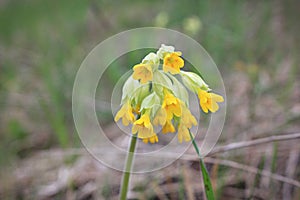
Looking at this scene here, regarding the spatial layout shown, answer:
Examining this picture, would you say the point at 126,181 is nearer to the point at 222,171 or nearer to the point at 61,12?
the point at 222,171

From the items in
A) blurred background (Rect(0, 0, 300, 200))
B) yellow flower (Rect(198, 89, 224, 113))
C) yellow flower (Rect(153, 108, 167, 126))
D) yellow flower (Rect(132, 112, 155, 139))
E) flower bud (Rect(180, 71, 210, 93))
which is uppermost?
blurred background (Rect(0, 0, 300, 200))

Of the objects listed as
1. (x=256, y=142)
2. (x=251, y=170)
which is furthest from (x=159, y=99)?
(x=251, y=170)

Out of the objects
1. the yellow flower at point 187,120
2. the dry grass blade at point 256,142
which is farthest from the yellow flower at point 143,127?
the dry grass blade at point 256,142

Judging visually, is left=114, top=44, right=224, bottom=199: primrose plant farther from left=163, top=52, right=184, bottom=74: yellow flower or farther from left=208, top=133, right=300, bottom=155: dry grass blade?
left=208, top=133, right=300, bottom=155: dry grass blade

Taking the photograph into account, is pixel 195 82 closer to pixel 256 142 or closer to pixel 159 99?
pixel 159 99

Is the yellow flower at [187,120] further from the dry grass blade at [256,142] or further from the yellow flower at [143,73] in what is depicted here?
the dry grass blade at [256,142]

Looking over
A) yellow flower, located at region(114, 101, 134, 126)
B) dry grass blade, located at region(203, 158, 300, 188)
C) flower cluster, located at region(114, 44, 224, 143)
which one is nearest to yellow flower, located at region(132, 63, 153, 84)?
flower cluster, located at region(114, 44, 224, 143)
